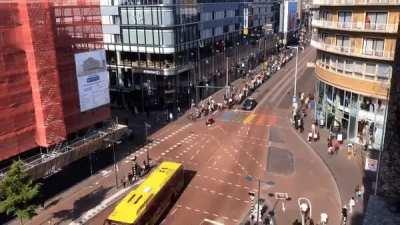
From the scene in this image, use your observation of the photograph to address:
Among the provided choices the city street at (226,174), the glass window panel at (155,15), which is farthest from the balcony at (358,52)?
the glass window panel at (155,15)

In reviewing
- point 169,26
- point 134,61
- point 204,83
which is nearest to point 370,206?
point 169,26

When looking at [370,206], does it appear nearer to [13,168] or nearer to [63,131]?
[13,168]

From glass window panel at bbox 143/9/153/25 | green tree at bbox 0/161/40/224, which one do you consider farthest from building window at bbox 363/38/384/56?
green tree at bbox 0/161/40/224

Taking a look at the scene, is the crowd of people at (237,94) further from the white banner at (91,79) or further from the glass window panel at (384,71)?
the glass window panel at (384,71)

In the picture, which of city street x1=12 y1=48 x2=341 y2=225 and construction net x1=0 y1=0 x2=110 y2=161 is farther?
city street x1=12 y1=48 x2=341 y2=225

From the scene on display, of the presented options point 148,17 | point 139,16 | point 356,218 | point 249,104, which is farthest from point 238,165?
point 139,16

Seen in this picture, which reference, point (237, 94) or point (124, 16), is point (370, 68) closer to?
point (237, 94)

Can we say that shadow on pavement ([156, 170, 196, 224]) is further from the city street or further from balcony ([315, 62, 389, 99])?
balcony ([315, 62, 389, 99])
